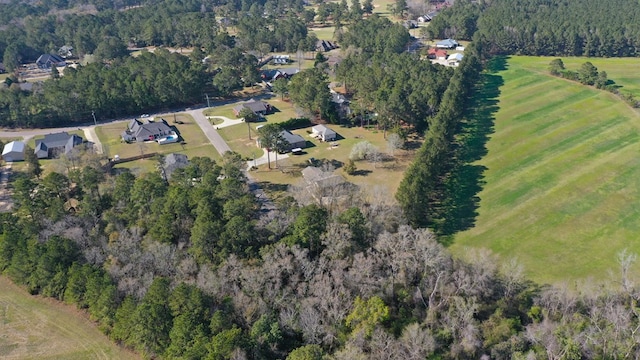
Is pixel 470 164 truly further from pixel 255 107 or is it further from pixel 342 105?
pixel 255 107

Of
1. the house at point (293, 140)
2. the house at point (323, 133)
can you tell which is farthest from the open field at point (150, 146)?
the house at point (323, 133)

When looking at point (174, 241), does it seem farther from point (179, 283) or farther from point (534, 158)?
point (534, 158)

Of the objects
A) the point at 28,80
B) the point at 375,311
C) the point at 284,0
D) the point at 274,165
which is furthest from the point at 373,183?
the point at 284,0

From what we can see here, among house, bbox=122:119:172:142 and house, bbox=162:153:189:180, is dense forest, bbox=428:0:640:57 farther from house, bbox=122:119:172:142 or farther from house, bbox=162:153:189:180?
house, bbox=162:153:189:180

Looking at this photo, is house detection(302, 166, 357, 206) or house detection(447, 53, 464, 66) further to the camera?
house detection(447, 53, 464, 66)

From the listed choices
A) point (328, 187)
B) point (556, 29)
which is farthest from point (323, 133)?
point (556, 29)

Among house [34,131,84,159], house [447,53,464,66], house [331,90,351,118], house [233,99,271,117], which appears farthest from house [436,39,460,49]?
house [34,131,84,159]

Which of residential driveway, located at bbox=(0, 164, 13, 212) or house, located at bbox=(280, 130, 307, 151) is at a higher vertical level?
A: house, located at bbox=(280, 130, 307, 151)
